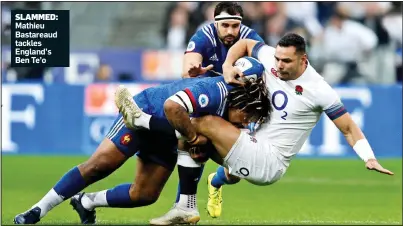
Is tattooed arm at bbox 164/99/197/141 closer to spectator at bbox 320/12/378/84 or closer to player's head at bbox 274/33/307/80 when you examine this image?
player's head at bbox 274/33/307/80

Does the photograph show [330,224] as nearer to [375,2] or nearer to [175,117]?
[175,117]

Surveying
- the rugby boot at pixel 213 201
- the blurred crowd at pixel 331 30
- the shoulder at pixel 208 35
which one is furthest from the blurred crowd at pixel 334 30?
the rugby boot at pixel 213 201

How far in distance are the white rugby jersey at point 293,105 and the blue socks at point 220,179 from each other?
3.75 ft

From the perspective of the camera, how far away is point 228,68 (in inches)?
344

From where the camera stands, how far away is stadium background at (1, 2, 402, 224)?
1402 cm

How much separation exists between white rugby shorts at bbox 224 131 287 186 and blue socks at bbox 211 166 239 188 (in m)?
1.04

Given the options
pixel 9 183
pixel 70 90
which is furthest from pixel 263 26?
pixel 9 183

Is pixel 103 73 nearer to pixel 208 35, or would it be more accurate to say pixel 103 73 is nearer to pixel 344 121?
pixel 208 35

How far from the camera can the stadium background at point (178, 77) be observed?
1402 centimetres

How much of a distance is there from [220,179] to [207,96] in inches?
72.8

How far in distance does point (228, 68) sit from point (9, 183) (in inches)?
295

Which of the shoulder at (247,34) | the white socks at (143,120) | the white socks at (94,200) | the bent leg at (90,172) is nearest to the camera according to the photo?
the white socks at (143,120)

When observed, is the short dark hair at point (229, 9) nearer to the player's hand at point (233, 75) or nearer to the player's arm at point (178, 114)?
the player's hand at point (233, 75)

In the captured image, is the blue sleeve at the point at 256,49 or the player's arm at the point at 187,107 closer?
the player's arm at the point at 187,107
